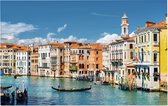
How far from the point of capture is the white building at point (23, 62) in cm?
4588

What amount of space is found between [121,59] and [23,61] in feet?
74.4

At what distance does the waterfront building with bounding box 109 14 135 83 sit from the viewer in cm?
2439

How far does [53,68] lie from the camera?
4041cm

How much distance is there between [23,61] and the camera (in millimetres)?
46438

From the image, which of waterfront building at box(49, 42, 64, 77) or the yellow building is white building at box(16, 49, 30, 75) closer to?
waterfront building at box(49, 42, 64, 77)

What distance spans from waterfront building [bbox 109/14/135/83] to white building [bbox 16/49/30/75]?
19.1 meters

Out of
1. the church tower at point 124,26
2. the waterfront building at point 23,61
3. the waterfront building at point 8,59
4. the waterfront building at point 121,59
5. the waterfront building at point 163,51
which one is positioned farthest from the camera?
the waterfront building at point 8,59

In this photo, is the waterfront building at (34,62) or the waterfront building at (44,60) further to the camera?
the waterfront building at (34,62)

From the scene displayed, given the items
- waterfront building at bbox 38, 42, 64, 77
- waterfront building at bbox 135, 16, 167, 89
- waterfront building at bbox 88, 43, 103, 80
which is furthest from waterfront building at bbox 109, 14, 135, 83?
waterfront building at bbox 38, 42, 64, 77

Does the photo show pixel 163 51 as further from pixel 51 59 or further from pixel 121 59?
pixel 51 59

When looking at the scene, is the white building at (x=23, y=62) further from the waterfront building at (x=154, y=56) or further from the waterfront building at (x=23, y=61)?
the waterfront building at (x=154, y=56)

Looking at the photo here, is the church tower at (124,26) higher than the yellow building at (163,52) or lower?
higher

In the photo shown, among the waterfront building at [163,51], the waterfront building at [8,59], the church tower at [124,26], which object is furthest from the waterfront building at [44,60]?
the waterfront building at [163,51]

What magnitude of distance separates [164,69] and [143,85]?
1.53 m
